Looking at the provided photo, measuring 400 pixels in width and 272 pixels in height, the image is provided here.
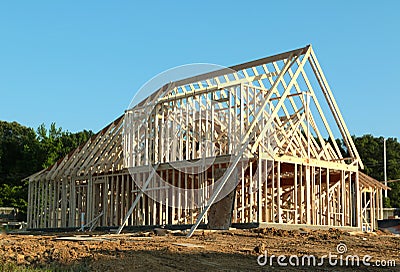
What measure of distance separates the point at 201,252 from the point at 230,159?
6418mm

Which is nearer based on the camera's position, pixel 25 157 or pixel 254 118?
pixel 254 118

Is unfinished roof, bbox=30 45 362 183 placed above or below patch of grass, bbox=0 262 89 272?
above

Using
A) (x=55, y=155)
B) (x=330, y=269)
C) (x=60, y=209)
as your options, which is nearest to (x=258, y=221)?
(x=330, y=269)

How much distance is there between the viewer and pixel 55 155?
4597cm

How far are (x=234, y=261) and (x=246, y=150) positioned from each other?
708 centimetres

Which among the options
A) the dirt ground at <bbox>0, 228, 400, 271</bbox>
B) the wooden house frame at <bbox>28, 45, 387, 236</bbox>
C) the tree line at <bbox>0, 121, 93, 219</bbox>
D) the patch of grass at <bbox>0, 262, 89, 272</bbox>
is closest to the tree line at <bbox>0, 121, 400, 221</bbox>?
the tree line at <bbox>0, 121, 93, 219</bbox>

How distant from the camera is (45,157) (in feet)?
153

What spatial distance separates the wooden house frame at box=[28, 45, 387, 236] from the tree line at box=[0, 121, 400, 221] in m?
18.7

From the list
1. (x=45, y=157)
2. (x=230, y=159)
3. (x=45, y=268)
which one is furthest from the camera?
(x=45, y=157)

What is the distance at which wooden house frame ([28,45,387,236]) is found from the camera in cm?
1888

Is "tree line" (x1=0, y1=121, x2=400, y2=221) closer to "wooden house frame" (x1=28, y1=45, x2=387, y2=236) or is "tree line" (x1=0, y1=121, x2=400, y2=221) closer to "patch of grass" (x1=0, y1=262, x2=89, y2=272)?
"wooden house frame" (x1=28, y1=45, x2=387, y2=236)

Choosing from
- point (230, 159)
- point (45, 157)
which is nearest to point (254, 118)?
point (230, 159)

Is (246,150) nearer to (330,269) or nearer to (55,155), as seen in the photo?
(330,269)

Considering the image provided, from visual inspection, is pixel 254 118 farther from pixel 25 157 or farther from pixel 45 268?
pixel 25 157
